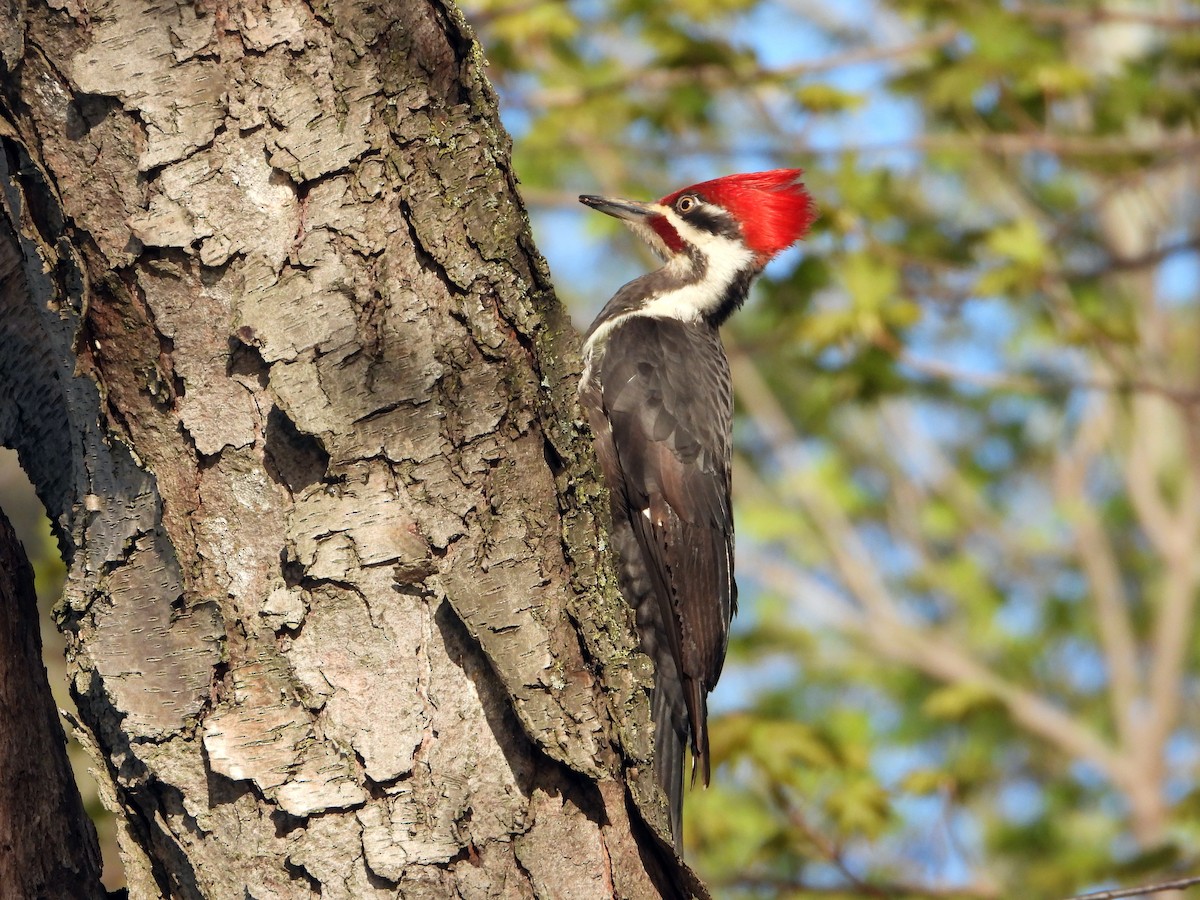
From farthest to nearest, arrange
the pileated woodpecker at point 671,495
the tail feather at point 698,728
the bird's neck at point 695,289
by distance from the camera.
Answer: the bird's neck at point 695,289
the pileated woodpecker at point 671,495
the tail feather at point 698,728

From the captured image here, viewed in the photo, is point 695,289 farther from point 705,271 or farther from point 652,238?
point 652,238

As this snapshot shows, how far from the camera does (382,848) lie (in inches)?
63.5

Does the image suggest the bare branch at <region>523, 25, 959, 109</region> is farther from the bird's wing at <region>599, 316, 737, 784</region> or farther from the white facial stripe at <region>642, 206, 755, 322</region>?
the bird's wing at <region>599, 316, 737, 784</region>

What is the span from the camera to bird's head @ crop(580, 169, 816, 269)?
4.50m

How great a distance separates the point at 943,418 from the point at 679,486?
947cm

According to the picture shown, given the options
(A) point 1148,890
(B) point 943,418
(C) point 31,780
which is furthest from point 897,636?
(C) point 31,780

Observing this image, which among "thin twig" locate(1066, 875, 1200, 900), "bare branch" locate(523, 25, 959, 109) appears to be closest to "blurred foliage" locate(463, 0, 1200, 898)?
"bare branch" locate(523, 25, 959, 109)

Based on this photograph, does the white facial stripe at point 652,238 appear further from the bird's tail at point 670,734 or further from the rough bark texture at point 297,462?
the rough bark texture at point 297,462

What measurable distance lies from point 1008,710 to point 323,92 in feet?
23.2

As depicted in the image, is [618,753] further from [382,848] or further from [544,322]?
[544,322]

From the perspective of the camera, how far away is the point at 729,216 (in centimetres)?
452

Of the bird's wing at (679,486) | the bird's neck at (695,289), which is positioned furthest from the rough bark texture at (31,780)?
the bird's neck at (695,289)

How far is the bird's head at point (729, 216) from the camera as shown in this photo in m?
4.50

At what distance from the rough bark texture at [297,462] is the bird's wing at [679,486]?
1.71m
